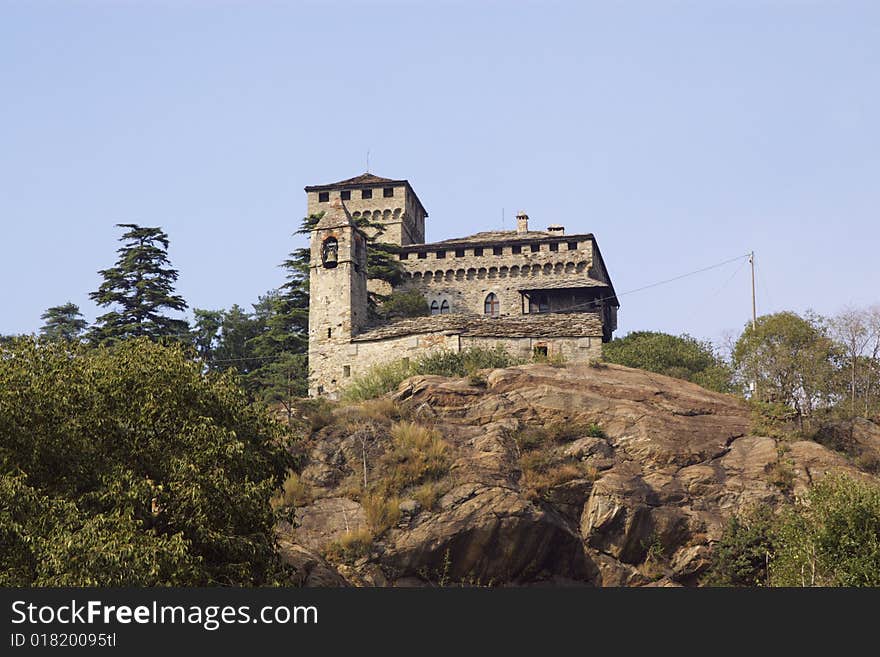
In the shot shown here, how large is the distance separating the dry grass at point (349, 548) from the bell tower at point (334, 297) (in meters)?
19.2

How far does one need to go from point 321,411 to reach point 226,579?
19570mm

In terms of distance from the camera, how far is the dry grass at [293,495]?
39.4m

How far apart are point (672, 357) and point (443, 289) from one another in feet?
63.8

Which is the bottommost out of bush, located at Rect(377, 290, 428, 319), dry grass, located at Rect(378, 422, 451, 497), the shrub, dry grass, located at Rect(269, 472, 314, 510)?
the shrub

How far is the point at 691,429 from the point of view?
46.8m

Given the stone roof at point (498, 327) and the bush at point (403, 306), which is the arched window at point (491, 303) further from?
the stone roof at point (498, 327)

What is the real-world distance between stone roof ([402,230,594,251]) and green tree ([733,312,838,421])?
962 inches

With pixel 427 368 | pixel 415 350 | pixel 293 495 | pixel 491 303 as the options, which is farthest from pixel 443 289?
pixel 293 495

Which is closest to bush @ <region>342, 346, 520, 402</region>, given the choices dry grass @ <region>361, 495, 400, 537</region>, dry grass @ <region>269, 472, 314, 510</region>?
dry grass @ <region>269, 472, 314, 510</region>

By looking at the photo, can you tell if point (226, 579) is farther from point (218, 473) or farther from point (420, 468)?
point (420, 468)

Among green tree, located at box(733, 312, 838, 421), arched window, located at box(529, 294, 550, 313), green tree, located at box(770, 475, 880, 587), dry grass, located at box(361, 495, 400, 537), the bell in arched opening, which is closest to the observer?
green tree, located at box(770, 475, 880, 587)

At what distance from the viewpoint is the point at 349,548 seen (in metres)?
37.0

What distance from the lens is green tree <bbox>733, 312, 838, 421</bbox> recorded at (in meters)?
48.3

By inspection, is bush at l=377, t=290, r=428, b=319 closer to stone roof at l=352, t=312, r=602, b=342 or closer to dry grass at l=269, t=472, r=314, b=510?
stone roof at l=352, t=312, r=602, b=342
